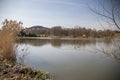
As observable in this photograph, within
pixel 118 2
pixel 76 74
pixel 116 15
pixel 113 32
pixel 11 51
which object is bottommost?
pixel 76 74

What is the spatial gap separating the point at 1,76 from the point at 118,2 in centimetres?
210

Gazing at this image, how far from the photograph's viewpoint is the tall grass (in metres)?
4.68

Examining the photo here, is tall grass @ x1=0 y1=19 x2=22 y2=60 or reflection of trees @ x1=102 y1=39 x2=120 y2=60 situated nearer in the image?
reflection of trees @ x1=102 y1=39 x2=120 y2=60

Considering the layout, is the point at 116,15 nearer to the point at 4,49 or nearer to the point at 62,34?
the point at 4,49

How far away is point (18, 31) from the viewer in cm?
506

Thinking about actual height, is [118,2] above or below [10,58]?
above

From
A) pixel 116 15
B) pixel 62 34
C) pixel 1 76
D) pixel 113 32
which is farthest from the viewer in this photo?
pixel 62 34

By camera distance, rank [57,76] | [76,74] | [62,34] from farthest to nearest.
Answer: [62,34] → [76,74] → [57,76]

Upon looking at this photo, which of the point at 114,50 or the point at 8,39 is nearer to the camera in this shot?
the point at 114,50

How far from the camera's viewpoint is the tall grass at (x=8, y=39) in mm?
4680

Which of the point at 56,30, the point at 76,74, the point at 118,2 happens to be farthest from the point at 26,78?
the point at 56,30

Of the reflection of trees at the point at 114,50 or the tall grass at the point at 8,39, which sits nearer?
the reflection of trees at the point at 114,50

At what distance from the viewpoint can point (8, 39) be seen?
4.75m

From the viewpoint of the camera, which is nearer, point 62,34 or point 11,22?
point 11,22
